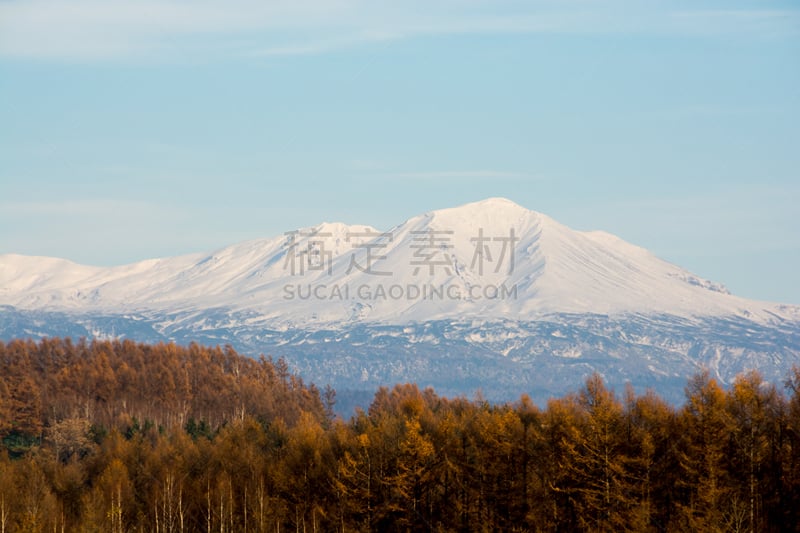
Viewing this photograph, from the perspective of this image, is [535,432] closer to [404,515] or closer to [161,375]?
[404,515]

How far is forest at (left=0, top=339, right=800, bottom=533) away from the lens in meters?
69.8

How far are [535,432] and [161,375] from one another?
110543 mm

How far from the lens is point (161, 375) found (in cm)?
17838

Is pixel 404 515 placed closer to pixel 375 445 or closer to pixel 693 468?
pixel 375 445

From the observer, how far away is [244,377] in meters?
190

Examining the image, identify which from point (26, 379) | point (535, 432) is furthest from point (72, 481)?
point (26, 379)

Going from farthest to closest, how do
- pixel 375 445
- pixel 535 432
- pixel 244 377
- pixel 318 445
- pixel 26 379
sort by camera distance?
pixel 244 377 → pixel 26 379 → pixel 318 445 → pixel 375 445 → pixel 535 432

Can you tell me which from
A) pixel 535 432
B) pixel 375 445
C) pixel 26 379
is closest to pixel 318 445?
pixel 375 445

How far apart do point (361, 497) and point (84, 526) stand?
57.6ft

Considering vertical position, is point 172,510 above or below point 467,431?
below

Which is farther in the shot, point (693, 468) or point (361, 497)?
point (361, 497)

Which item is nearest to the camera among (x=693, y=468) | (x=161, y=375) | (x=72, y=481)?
(x=693, y=468)

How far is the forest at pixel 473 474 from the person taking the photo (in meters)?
69.8

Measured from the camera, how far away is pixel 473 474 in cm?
7994
